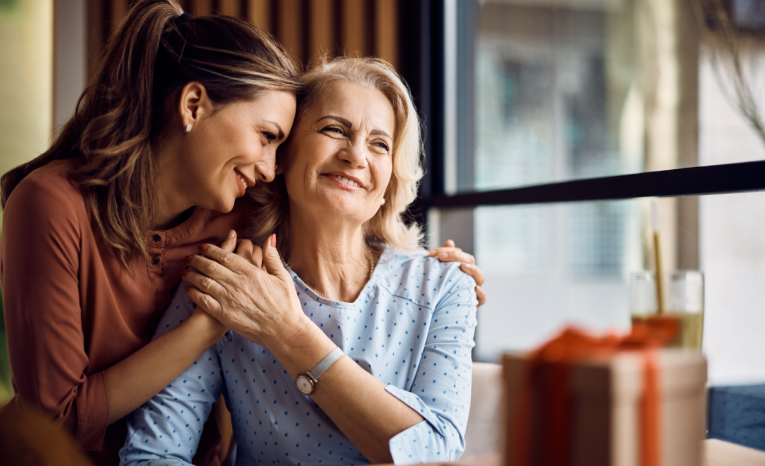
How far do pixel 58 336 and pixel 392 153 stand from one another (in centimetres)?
91

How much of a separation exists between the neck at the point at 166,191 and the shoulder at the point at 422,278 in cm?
52

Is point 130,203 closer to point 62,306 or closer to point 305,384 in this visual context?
point 62,306

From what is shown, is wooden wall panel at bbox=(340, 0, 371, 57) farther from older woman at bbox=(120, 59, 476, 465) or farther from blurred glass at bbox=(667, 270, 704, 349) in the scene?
blurred glass at bbox=(667, 270, 704, 349)

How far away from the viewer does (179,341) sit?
124 cm

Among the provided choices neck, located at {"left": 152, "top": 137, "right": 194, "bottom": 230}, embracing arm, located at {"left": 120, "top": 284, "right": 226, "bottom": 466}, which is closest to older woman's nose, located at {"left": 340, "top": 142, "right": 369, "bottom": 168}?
neck, located at {"left": 152, "top": 137, "right": 194, "bottom": 230}

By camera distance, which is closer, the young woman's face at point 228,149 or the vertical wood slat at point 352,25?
the young woman's face at point 228,149

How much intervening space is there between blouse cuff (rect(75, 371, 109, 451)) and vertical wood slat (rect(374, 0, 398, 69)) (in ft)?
6.40

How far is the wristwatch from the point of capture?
1188 mm

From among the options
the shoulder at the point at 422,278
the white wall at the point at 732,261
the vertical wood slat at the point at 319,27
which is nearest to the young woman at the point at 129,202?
the shoulder at the point at 422,278

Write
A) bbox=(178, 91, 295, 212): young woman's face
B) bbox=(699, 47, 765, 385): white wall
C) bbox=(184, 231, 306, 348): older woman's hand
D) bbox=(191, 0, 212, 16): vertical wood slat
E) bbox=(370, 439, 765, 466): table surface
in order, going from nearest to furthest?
bbox=(370, 439, 765, 466): table surface, bbox=(184, 231, 306, 348): older woman's hand, bbox=(178, 91, 295, 212): young woman's face, bbox=(699, 47, 765, 385): white wall, bbox=(191, 0, 212, 16): vertical wood slat

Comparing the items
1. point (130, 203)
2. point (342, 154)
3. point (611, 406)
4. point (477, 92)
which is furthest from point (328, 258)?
point (477, 92)

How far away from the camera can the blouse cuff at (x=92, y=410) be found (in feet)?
3.94

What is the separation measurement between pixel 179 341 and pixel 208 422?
0.40 meters

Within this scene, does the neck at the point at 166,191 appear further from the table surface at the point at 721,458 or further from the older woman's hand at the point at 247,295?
the table surface at the point at 721,458
